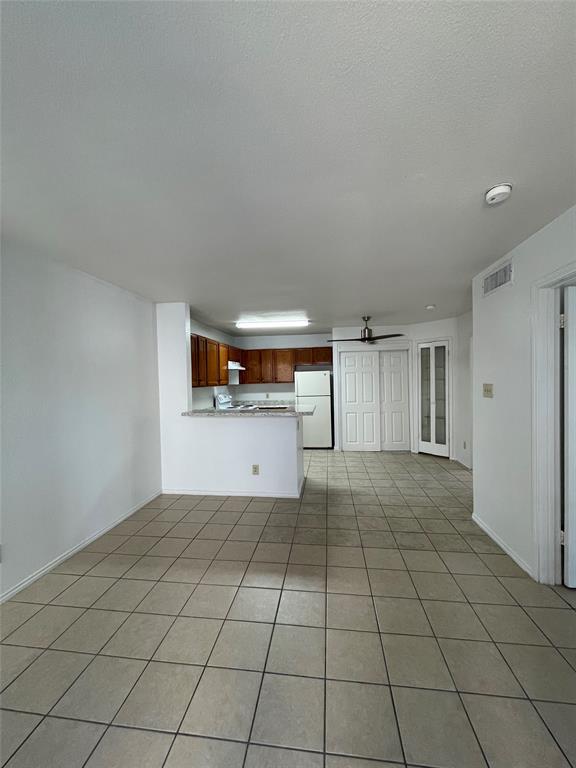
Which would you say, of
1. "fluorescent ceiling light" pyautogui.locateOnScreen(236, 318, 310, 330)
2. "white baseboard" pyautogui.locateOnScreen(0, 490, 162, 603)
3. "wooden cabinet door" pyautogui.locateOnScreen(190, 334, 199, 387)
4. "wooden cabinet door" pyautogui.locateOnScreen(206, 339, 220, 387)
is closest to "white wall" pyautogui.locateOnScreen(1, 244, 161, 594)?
"white baseboard" pyautogui.locateOnScreen(0, 490, 162, 603)

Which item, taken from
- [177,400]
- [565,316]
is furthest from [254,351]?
[565,316]

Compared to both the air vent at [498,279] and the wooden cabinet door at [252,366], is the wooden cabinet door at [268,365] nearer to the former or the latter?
the wooden cabinet door at [252,366]

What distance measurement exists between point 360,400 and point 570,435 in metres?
3.92

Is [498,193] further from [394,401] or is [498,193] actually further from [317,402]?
[317,402]

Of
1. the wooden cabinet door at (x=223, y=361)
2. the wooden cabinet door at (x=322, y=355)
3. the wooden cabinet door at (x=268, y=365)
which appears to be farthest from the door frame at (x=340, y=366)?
the wooden cabinet door at (x=223, y=361)

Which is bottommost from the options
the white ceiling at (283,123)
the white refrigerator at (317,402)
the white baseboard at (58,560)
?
the white baseboard at (58,560)

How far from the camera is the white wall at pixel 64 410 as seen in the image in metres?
2.08

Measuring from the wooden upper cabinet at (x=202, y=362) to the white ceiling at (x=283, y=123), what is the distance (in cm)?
239

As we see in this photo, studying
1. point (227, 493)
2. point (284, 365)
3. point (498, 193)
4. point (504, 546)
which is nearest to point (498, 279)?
point (498, 193)

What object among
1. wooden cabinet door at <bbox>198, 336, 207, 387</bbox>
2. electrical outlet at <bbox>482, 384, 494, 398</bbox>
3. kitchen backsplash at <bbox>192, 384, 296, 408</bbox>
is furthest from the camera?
kitchen backsplash at <bbox>192, 384, 296, 408</bbox>

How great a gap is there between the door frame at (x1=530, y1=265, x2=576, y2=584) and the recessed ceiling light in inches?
29.6

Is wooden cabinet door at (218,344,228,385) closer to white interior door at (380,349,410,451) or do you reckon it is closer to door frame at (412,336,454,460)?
white interior door at (380,349,410,451)

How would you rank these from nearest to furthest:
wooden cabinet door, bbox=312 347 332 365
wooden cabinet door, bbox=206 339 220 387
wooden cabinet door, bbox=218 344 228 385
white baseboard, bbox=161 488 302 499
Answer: white baseboard, bbox=161 488 302 499 < wooden cabinet door, bbox=206 339 220 387 < wooden cabinet door, bbox=218 344 228 385 < wooden cabinet door, bbox=312 347 332 365

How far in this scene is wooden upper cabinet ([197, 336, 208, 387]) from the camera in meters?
4.54
